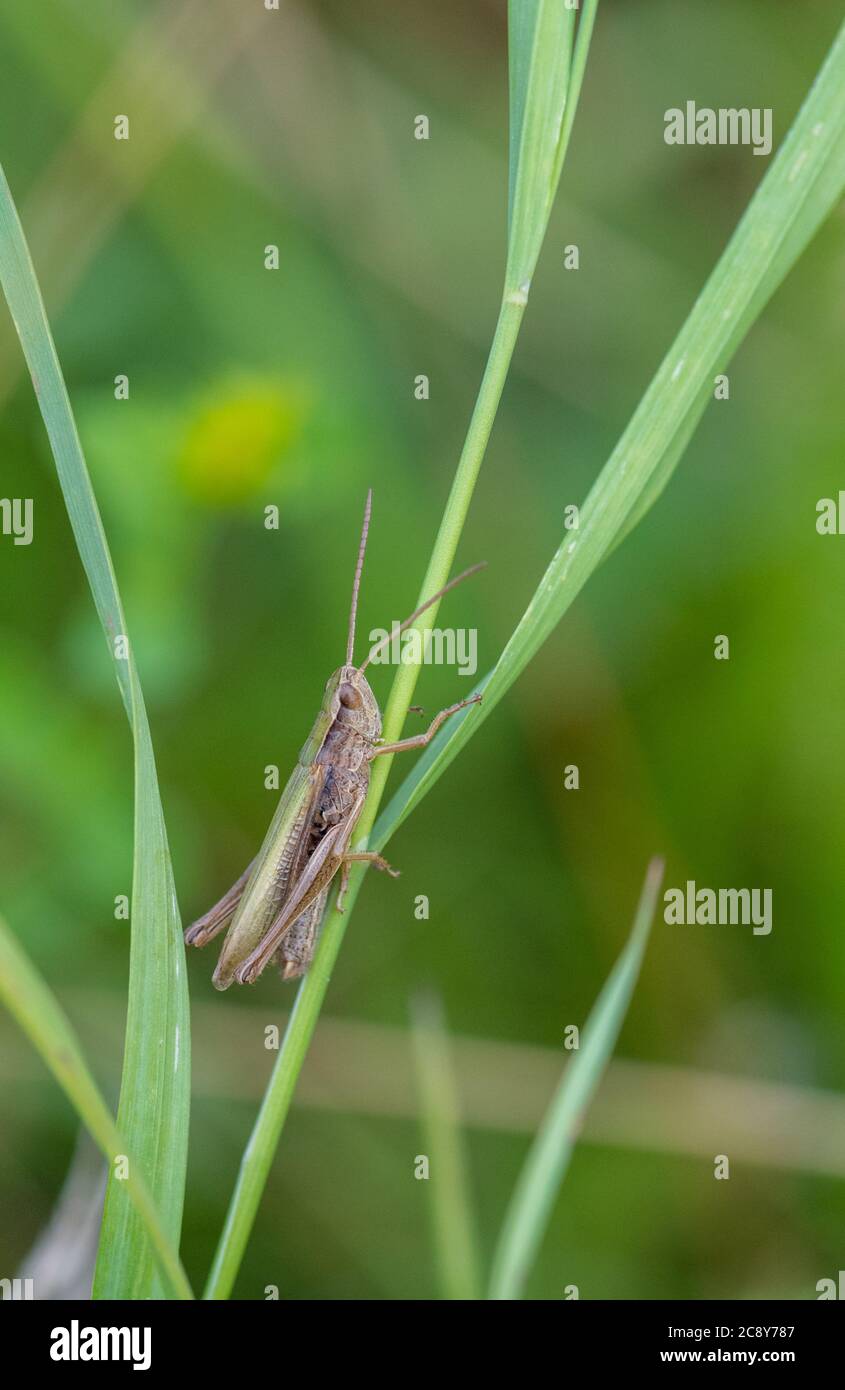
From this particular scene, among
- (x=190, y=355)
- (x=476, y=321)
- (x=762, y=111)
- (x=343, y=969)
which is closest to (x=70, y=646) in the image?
(x=190, y=355)

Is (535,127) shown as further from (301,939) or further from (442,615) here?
(442,615)

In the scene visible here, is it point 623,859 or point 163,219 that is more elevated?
point 163,219

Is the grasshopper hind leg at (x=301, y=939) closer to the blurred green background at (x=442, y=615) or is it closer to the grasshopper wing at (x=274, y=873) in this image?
the grasshopper wing at (x=274, y=873)

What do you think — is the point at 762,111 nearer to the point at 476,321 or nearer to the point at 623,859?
the point at 476,321

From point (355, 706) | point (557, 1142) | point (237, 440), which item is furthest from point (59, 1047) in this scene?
point (237, 440)

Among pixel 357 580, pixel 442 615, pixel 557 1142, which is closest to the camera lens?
pixel 557 1142
